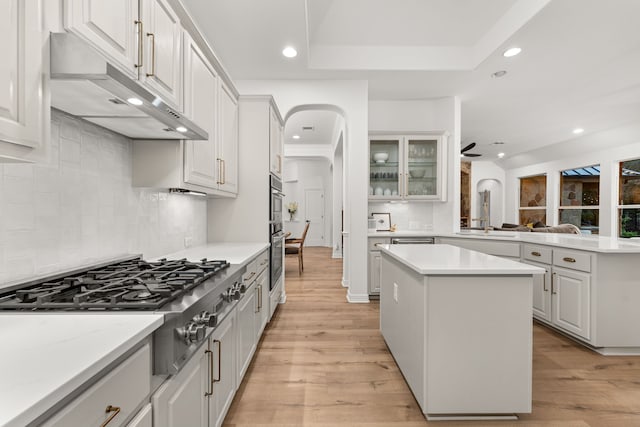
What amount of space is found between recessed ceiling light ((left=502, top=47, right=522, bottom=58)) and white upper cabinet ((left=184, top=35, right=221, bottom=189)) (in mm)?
2934

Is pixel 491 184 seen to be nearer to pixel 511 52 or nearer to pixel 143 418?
pixel 511 52

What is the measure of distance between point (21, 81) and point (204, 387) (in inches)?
48.4

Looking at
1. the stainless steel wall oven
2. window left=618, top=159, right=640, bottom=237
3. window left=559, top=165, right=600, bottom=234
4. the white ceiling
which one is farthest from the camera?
window left=559, top=165, right=600, bottom=234

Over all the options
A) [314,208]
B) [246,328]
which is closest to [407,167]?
[246,328]

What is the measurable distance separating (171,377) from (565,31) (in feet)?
12.9

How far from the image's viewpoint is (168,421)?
963mm

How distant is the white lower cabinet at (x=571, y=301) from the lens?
246 cm

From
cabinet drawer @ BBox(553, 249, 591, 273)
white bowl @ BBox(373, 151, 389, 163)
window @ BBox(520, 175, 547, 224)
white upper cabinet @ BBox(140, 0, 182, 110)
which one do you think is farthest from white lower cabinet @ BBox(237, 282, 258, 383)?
window @ BBox(520, 175, 547, 224)

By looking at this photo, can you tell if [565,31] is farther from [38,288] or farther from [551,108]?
[38,288]

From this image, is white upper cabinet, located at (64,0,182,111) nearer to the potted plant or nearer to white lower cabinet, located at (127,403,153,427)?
white lower cabinet, located at (127,403,153,427)

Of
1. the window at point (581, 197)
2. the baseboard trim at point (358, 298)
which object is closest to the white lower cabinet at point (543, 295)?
the baseboard trim at point (358, 298)

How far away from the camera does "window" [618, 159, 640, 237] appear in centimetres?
553

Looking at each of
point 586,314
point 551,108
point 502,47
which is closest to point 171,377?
point 586,314

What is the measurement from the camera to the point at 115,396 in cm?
72
